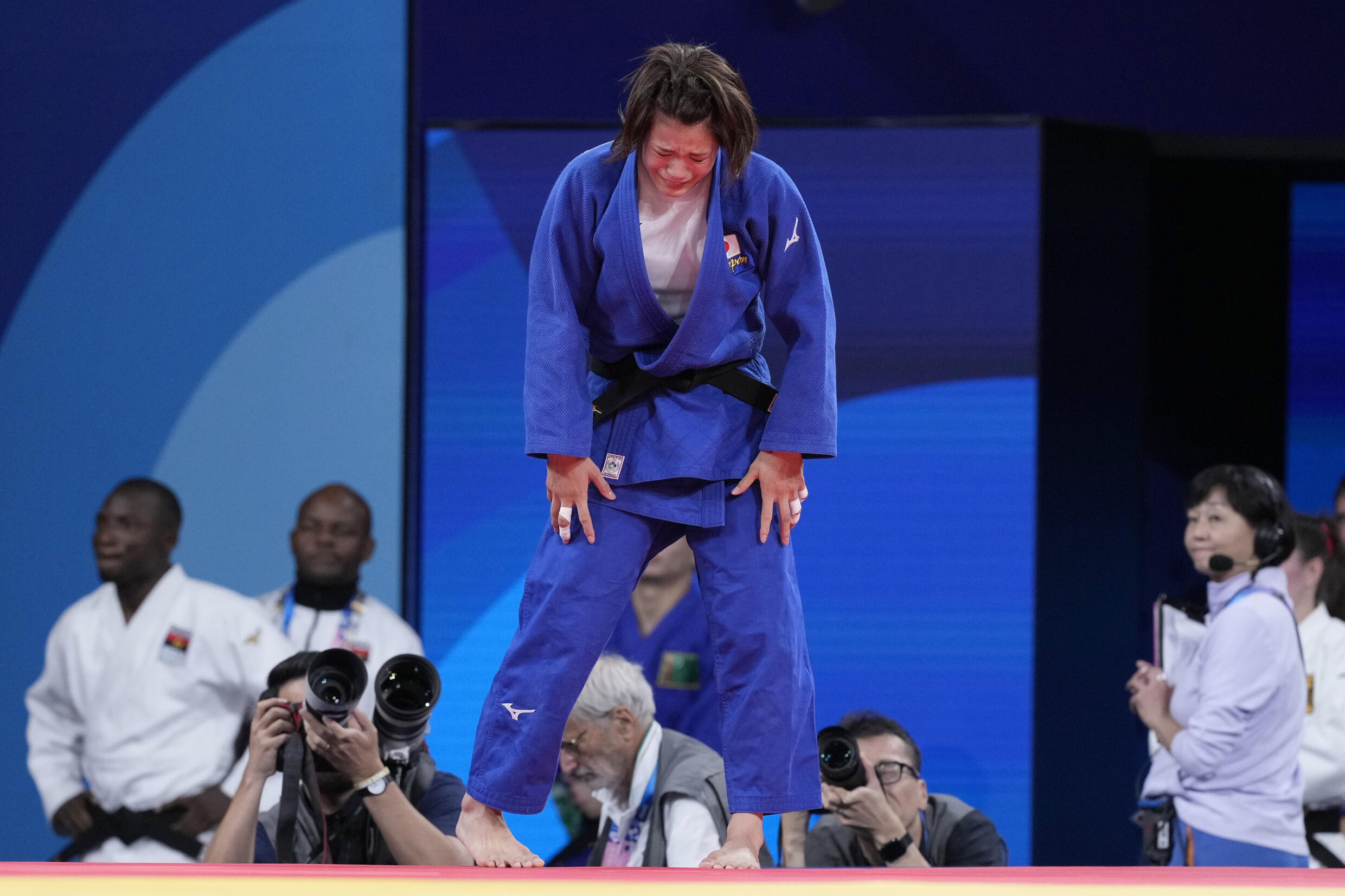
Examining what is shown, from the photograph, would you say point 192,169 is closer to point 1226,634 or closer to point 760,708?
point 760,708

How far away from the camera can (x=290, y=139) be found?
4.38 meters

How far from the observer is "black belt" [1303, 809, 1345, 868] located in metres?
3.51

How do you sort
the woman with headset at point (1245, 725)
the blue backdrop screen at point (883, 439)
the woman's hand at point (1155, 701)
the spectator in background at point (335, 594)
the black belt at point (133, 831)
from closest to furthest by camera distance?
the woman with headset at point (1245, 725) < the woman's hand at point (1155, 701) < the black belt at point (133, 831) < the spectator in background at point (335, 594) < the blue backdrop screen at point (883, 439)

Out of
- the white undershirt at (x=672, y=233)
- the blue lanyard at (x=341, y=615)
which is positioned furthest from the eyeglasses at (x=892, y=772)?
the blue lanyard at (x=341, y=615)

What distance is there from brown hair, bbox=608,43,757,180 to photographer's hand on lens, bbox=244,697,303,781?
138 cm

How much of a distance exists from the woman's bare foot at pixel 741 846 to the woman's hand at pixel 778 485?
17.2 inches

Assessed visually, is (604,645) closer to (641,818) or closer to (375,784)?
(375,784)

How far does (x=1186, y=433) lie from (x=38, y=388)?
423cm

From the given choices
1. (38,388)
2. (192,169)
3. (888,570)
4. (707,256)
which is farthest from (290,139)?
(707,256)

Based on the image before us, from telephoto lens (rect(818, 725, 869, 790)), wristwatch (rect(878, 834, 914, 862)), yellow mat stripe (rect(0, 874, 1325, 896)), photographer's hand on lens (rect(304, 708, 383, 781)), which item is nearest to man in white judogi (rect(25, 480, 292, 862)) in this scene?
photographer's hand on lens (rect(304, 708, 383, 781))

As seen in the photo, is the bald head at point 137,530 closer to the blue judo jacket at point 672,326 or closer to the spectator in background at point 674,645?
the spectator in background at point 674,645

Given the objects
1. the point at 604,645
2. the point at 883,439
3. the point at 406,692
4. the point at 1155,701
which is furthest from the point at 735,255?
the point at 883,439

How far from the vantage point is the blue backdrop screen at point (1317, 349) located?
4828mm

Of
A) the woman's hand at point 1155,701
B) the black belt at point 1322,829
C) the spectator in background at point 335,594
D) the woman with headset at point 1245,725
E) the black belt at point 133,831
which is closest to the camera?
the woman with headset at point 1245,725
